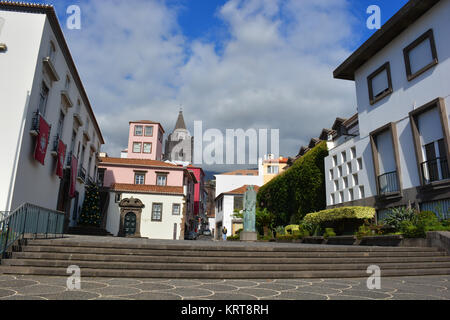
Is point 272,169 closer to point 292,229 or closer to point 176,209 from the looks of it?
point 176,209

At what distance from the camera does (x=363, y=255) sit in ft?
28.0

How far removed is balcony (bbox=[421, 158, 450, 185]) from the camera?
12.5 metres

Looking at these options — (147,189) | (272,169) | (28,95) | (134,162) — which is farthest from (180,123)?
(28,95)

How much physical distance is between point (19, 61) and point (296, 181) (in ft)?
64.6

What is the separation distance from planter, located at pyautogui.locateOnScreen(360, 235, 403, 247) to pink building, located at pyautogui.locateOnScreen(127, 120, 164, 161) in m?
35.5

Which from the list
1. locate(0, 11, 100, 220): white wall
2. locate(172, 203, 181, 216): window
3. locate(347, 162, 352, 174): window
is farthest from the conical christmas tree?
locate(347, 162, 352, 174): window

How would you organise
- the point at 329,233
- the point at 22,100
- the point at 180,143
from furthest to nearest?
1. the point at 180,143
2. the point at 329,233
3. the point at 22,100

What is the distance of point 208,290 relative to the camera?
4938 mm

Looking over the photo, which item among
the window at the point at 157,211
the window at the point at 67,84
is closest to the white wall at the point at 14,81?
the window at the point at 67,84

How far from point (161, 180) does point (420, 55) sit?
90.2 feet

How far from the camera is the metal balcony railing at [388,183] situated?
15.1 meters

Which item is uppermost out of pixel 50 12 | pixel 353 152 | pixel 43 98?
pixel 50 12

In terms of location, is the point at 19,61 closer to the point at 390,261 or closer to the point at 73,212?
the point at 73,212

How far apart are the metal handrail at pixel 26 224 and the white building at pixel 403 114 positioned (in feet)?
45.3
